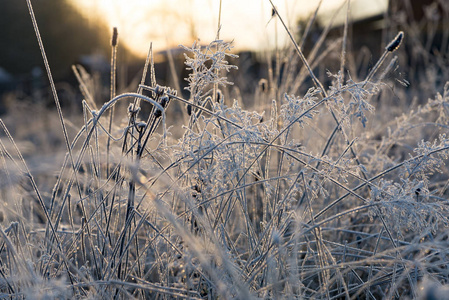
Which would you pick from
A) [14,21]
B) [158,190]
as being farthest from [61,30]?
[158,190]

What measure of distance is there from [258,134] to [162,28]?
104cm

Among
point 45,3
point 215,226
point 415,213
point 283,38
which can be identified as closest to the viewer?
point 415,213

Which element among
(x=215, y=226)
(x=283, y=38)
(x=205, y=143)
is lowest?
(x=215, y=226)

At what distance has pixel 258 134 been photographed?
2.57 ft

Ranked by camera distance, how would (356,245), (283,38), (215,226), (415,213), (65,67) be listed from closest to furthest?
(415,213) < (215,226) < (356,245) < (283,38) < (65,67)

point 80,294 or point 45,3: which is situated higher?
point 45,3

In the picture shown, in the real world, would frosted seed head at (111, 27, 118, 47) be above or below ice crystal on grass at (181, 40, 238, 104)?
above

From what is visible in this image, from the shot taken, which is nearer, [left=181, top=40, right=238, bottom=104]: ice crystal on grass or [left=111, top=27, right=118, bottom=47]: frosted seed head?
[left=181, top=40, right=238, bottom=104]: ice crystal on grass

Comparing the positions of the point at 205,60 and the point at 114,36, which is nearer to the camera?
the point at 205,60

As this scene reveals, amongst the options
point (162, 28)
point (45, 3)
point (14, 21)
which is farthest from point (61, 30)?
point (162, 28)

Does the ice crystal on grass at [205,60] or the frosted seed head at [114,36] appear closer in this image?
the ice crystal on grass at [205,60]

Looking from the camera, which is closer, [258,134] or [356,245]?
[258,134]

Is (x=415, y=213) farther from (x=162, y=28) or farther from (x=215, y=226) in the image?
(x=162, y=28)

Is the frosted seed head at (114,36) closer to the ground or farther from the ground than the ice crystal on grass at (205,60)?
farther from the ground
